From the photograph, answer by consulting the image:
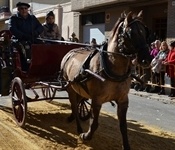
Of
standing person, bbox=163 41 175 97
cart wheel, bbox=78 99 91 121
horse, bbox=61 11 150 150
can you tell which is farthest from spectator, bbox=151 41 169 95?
horse, bbox=61 11 150 150

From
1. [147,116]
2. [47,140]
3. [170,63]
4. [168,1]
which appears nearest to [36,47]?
[47,140]

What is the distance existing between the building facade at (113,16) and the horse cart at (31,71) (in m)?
8.38

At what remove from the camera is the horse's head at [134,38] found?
5.21 meters

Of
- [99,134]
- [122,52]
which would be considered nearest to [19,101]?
[99,134]

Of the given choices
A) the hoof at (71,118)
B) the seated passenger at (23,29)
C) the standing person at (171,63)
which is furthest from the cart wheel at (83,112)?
the standing person at (171,63)

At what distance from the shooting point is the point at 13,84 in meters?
7.66

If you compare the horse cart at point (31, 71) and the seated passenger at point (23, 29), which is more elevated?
the seated passenger at point (23, 29)

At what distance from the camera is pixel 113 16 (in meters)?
21.5

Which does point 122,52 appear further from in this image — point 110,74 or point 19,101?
point 19,101

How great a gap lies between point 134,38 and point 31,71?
10.3 feet

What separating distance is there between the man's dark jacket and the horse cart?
297mm

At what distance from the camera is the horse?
17.4 feet

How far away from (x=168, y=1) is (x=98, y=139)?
1180cm

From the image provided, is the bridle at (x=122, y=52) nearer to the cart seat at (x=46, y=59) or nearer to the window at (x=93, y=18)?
the cart seat at (x=46, y=59)
